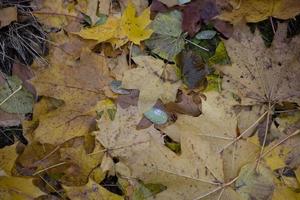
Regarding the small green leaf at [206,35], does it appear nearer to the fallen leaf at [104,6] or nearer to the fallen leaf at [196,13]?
the fallen leaf at [196,13]

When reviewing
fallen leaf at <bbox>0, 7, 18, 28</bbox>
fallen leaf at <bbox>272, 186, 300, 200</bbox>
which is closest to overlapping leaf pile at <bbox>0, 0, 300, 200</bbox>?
fallen leaf at <bbox>272, 186, 300, 200</bbox>

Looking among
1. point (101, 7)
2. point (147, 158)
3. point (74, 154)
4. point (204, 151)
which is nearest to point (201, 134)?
point (204, 151)

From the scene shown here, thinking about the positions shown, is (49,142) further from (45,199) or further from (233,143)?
(233,143)

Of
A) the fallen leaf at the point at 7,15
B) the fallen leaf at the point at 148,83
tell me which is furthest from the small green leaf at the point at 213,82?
the fallen leaf at the point at 7,15

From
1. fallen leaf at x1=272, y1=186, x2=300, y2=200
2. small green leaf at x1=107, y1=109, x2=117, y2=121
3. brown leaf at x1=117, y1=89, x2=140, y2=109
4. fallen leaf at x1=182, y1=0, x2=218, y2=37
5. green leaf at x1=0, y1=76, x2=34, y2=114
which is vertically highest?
fallen leaf at x1=182, y1=0, x2=218, y2=37

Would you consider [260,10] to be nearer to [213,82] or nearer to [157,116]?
[213,82]

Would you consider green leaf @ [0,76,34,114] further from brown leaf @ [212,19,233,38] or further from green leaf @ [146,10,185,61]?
brown leaf @ [212,19,233,38]

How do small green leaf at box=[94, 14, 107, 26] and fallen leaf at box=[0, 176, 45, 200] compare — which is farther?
small green leaf at box=[94, 14, 107, 26]
